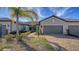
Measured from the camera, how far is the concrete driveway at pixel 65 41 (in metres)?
9.12

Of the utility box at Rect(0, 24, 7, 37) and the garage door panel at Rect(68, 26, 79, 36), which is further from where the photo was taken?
the utility box at Rect(0, 24, 7, 37)

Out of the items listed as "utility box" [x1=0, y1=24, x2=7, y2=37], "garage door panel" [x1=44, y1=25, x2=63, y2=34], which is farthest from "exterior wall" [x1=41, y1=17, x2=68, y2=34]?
"utility box" [x1=0, y1=24, x2=7, y2=37]

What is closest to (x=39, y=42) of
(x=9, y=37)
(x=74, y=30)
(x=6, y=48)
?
(x=9, y=37)

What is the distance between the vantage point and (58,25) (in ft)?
30.2

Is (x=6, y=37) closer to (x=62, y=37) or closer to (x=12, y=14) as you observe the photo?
(x=12, y=14)

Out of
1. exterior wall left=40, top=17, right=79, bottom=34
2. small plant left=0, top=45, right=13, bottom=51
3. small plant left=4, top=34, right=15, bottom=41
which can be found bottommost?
small plant left=0, top=45, right=13, bottom=51

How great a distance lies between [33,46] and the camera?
9180 mm

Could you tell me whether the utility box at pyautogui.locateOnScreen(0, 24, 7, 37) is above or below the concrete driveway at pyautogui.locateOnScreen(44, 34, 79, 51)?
above

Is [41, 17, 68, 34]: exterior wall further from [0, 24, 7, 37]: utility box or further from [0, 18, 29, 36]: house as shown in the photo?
[0, 24, 7, 37]: utility box

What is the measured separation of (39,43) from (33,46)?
0.26 metres

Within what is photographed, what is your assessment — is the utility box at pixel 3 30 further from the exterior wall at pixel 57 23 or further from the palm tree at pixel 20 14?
the exterior wall at pixel 57 23

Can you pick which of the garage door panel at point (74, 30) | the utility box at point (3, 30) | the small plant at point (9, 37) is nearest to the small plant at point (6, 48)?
the small plant at point (9, 37)

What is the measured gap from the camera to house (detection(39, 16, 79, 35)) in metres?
9.09

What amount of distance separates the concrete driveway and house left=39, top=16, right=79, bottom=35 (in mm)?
193
